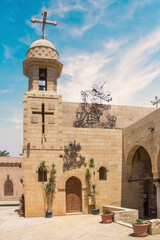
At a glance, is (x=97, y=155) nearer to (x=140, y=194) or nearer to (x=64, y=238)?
(x=140, y=194)

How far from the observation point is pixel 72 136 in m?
18.5

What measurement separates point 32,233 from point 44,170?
565cm

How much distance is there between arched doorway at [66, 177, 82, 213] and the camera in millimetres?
17766

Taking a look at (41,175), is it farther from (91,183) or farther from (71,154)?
(91,183)

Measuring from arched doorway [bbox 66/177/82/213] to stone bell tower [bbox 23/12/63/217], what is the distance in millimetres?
1967

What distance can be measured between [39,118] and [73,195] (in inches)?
232

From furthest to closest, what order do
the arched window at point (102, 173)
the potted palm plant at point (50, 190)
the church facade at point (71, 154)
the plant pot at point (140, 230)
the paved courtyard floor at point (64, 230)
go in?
the arched window at point (102, 173) → the church facade at point (71, 154) → the potted palm plant at point (50, 190) → the paved courtyard floor at point (64, 230) → the plant pot at point (140, 230)

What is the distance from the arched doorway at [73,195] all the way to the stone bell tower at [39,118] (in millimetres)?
1967

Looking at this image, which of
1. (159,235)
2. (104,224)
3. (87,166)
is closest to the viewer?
(159,235)

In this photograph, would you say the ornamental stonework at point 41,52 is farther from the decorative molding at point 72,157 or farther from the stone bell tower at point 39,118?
the decorative molding at point 72,157

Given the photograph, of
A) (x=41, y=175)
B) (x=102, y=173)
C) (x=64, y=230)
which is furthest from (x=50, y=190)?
(x=64, y=230)

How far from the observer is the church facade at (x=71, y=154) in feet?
56.2

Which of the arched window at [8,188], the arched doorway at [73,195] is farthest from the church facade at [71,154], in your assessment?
the arched window at [8,188]

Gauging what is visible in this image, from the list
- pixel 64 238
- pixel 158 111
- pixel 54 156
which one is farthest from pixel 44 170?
pixel 158 111
